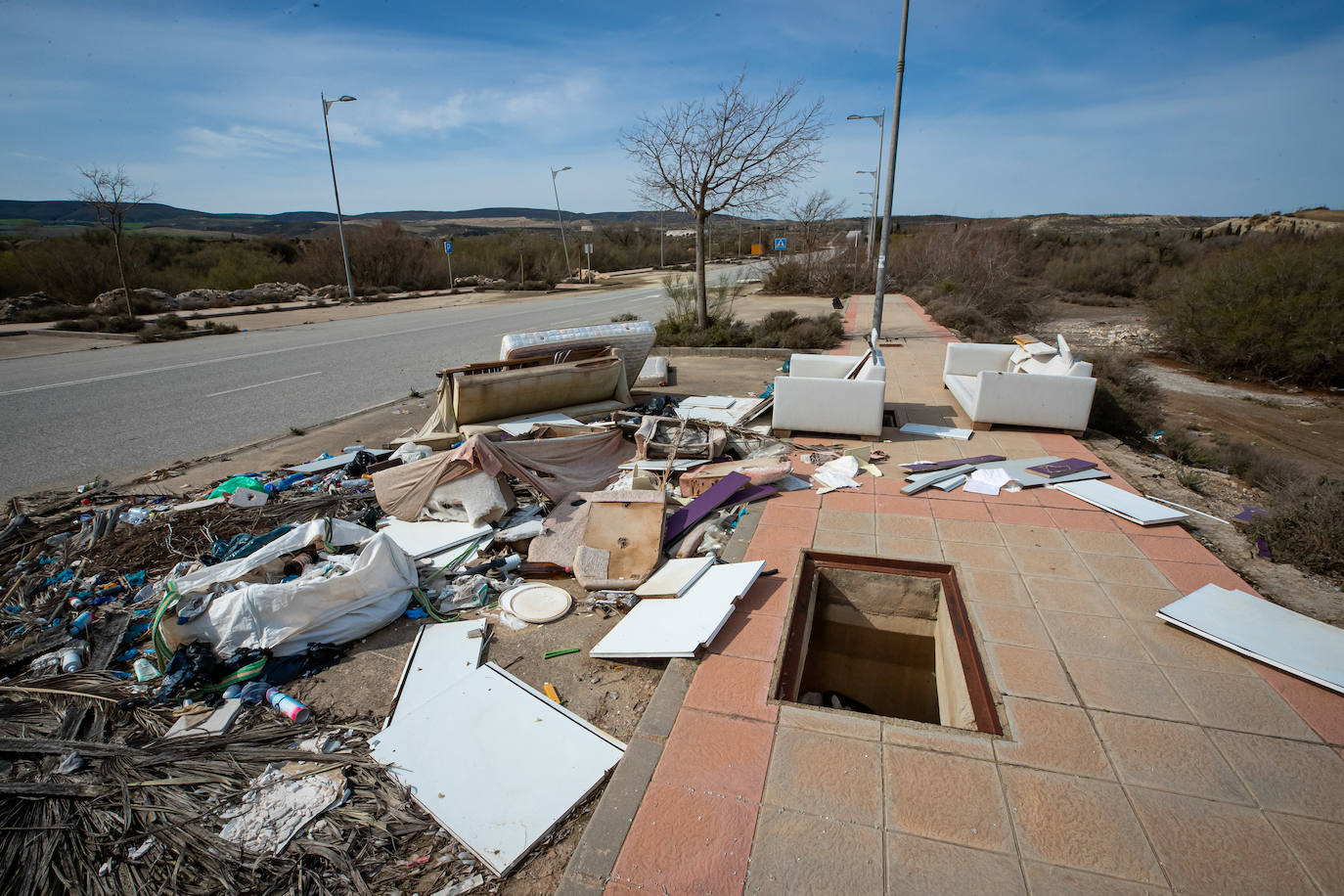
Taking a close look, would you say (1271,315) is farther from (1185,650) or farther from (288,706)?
(288,706)

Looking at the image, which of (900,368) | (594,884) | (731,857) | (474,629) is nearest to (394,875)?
(594,884)

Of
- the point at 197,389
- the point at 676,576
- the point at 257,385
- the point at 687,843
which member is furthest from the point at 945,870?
the point at 197,389

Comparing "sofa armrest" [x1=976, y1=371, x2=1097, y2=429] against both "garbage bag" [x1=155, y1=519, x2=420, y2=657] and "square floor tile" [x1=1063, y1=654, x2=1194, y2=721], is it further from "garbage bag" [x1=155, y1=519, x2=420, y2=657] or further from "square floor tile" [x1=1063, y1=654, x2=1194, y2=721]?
"garbage bag" [x1=155, y1=519, x2=420, y2=657]

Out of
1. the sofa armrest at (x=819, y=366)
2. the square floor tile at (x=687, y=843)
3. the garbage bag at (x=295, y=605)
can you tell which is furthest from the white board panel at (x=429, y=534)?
the sofa armrest at (x=819, y=366)

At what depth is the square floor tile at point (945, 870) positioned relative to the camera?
201 cm

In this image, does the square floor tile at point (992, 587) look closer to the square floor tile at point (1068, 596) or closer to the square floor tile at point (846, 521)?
the square floor tile at point (1068, 596)

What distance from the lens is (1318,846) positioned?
2131 mm

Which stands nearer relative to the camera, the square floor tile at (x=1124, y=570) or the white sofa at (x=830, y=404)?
→ the square floor tile at (x=1124, y=570)

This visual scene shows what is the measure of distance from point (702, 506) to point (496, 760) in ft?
8.61

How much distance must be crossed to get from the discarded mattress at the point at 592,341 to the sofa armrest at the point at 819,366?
2.14 m

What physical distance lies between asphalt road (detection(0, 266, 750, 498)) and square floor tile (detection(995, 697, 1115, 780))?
24.6 feet

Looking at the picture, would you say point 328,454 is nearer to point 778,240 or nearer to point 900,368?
point 900,368

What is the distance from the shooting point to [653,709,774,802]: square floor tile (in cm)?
243

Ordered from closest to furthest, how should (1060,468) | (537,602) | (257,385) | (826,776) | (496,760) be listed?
(826,776) < (496,760) < (537,602) < (1060,468) < (257,385)
